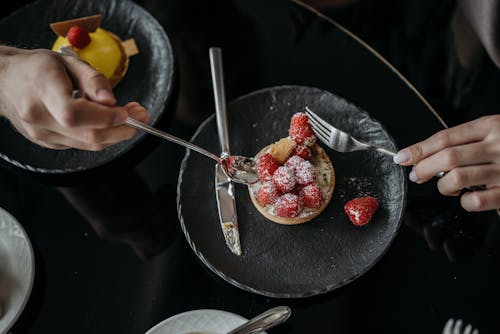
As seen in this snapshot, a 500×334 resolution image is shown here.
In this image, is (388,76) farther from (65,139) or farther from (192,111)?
(65,139)

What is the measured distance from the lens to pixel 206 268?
132 cm

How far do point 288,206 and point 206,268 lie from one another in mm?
265

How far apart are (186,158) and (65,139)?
1.03 ft

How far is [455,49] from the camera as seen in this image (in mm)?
1761

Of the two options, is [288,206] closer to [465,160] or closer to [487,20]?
[465,160]

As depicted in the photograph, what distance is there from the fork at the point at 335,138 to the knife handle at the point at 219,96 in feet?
0.74

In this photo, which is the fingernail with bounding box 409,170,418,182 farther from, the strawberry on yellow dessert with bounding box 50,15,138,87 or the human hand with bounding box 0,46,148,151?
the strawberry on yellow dessert with bounding box 50,15,138,87

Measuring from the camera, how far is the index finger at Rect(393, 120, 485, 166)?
125 cm

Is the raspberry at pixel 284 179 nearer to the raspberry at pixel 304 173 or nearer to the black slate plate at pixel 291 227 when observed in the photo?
the raspberry at pixel 304 173

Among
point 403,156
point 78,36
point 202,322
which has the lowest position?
point 202,322

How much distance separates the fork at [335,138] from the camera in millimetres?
1315

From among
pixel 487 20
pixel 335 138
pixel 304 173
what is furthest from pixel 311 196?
pixel 487 20

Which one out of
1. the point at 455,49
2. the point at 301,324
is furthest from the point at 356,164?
the point at 455,49

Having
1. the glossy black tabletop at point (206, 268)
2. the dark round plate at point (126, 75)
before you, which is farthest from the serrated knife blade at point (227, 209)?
the dark round plate at point (126, 75)
